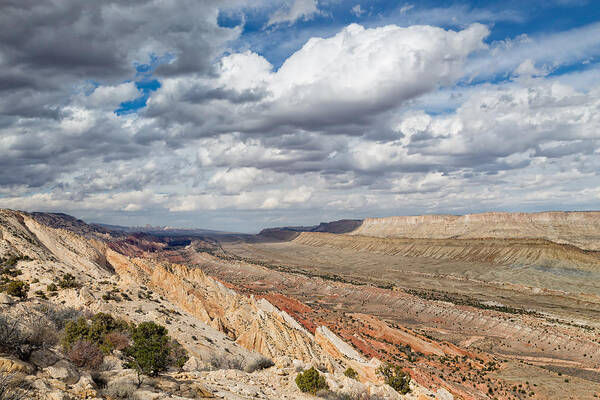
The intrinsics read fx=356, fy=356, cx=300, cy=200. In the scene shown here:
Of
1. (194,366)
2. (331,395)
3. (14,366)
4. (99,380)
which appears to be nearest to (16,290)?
(194,366)

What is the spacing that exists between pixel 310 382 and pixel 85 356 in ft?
39.8

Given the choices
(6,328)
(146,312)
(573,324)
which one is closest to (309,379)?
(6,328)

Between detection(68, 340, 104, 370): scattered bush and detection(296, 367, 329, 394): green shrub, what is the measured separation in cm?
1099

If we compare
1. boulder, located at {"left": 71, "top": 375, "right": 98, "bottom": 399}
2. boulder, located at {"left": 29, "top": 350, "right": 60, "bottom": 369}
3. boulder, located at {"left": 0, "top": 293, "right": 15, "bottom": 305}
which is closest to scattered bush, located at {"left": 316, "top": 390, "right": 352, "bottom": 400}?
boulder, located at {"left": 71, "top": 375, "right": 98, "bottom": 399}

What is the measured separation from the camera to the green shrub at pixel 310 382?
2100cm

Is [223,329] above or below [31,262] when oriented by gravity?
below

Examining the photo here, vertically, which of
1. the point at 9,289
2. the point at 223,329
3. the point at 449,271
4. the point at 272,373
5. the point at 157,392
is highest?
the point at 9,289

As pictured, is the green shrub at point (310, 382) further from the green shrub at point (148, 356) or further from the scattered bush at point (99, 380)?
the scattered bush at point (99, 380)

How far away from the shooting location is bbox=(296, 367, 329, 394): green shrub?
68.9ft

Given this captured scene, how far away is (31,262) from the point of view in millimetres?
38469

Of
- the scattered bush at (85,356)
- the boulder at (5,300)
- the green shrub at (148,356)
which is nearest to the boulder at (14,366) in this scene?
the scattered bush at (85,356)

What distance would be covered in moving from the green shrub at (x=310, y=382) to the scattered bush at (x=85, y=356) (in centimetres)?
1099

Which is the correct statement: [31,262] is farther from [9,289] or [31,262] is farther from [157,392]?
[157,392]

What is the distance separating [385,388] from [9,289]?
29054 mm
